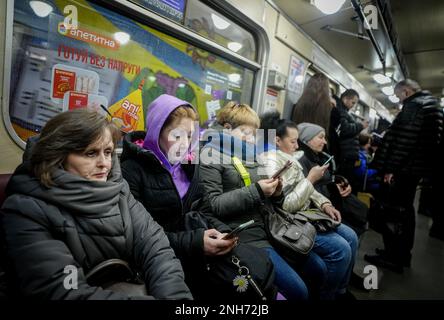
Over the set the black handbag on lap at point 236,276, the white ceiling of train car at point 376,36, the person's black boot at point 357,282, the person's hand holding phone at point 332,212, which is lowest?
the person's black boot at point 357,282

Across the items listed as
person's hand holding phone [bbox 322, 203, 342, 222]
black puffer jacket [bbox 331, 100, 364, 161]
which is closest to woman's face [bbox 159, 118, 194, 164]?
person's hand holding phone [bbox 322, 203, 342, 222]

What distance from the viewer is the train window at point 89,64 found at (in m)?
1.45

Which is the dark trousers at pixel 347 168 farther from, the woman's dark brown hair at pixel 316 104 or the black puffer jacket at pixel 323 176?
the black puffer jacket at pixel 323 176

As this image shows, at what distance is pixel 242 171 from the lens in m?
1.66

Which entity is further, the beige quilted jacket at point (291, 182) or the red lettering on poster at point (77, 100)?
the beige quilted jacket at point (291, 182)

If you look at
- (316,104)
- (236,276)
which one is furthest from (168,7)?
(236,276)

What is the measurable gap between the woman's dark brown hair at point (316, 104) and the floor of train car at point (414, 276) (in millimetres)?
1692

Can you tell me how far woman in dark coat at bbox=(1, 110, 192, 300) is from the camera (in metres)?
0.79

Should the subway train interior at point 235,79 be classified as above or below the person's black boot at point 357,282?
above

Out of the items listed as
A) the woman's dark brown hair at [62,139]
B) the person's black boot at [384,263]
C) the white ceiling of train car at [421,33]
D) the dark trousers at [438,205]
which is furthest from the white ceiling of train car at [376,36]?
the person's black boot at [384,263]

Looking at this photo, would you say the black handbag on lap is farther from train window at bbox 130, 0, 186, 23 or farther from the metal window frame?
train window at bbox 130, 0, 186, 23

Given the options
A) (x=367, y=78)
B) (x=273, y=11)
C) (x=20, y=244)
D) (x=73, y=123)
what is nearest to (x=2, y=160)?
(x=73, y=123)

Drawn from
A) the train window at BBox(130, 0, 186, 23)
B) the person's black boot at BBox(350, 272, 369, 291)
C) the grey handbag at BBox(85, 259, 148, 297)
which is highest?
the train window at BBox(130, 0, 186, 23)
